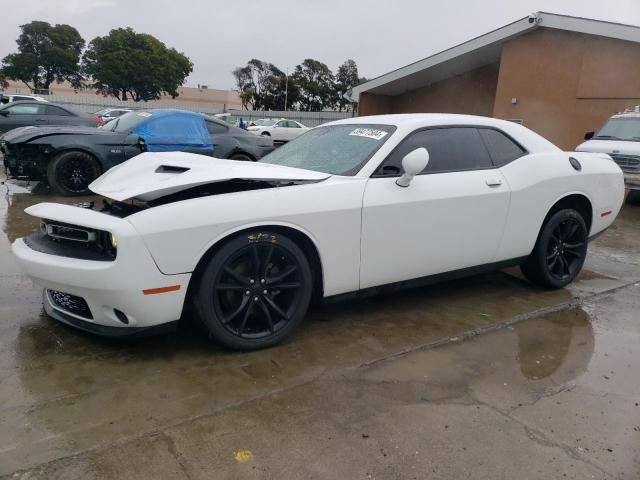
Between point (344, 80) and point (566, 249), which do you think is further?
point (344, 80)

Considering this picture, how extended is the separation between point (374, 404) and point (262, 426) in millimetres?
581

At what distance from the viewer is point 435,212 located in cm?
348

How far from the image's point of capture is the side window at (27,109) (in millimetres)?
12273

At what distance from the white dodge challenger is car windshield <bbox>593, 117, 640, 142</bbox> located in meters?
7.29

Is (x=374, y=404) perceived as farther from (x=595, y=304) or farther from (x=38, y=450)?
(x=595, y=304)

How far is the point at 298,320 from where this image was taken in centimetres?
316

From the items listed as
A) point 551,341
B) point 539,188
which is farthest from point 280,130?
point 551,341

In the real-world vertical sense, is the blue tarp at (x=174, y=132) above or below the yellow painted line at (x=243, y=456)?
above

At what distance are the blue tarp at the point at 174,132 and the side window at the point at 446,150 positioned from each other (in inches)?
202

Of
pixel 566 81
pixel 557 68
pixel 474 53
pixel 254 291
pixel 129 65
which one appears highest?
pixel 129 65

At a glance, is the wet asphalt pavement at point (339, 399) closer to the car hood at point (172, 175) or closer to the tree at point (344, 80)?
the car hood at point (172, 175)

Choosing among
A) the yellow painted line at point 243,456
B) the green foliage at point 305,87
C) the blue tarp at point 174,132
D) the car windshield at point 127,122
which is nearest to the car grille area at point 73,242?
the yellow painted line at point 243,456

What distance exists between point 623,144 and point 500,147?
24.1 ft

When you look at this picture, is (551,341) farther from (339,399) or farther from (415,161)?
(339,399)
